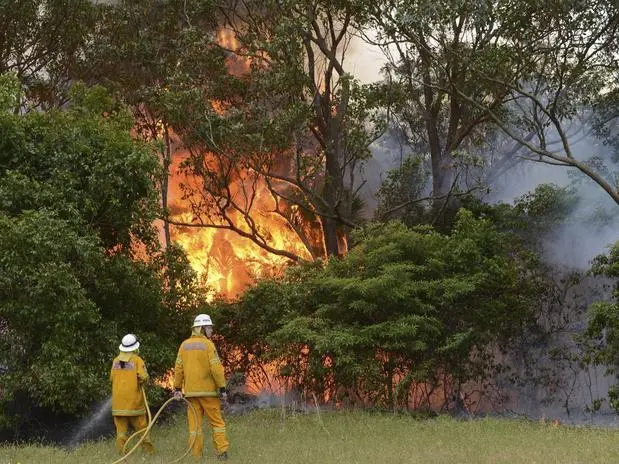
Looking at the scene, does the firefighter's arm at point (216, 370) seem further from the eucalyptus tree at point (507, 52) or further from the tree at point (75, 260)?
the eucalyptus tree at point (507, 52)

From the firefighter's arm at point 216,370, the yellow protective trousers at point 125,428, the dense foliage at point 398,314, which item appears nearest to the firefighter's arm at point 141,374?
the yellow protective trousers at point 125,428

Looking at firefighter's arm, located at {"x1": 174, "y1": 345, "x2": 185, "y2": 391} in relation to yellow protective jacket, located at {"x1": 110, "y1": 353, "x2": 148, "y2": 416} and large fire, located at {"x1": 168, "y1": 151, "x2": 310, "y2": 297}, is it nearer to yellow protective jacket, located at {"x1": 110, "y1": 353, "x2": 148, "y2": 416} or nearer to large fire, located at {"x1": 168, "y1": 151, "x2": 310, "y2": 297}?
yellow protective jacket, located at {"x1": 110, "y1": 353, "x2": 148, "y2": 416}

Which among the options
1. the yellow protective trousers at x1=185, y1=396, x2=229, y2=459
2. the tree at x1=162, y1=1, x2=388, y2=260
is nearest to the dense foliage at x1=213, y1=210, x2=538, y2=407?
the tree at x1=162, y1=1, x2=388, y2=260

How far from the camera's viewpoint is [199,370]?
1101 cm

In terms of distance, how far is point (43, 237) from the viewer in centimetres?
1321

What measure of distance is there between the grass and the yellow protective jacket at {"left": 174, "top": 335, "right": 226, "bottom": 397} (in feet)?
2.98

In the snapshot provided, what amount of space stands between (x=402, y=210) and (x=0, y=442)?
14933 mm

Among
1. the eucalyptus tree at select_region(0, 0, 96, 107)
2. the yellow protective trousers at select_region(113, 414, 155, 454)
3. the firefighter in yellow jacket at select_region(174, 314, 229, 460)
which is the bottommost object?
the yellow protective trousers at select_region(113, 414, 155, 454)

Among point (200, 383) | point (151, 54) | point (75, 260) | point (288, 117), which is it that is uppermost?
point (151, 54)

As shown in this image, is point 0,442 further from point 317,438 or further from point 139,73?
point 139,73

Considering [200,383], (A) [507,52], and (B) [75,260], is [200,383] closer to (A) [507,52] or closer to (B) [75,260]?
(B) [75,260]

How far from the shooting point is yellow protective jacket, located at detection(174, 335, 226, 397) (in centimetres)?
1098

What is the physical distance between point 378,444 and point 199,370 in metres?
2.85

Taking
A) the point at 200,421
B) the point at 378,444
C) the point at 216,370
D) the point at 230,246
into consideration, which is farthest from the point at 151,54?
the point at 378,444
